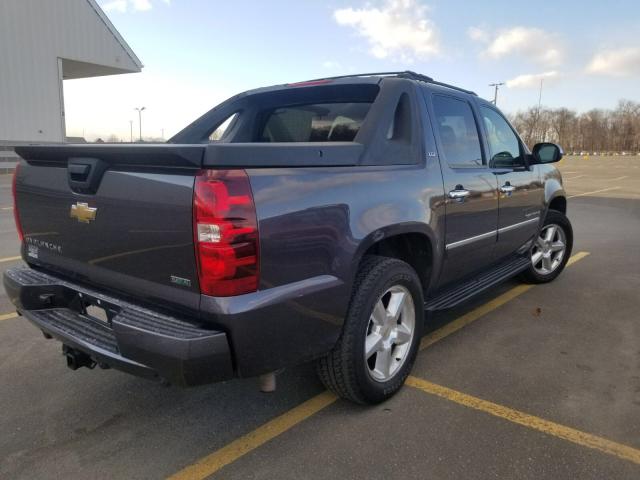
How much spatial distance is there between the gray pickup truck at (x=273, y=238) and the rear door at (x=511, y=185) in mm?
269

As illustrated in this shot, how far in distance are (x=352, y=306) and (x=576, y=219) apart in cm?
940

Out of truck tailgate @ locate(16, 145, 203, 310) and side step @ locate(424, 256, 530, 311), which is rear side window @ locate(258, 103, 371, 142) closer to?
side step @ locate(424, 256, 530, 311)

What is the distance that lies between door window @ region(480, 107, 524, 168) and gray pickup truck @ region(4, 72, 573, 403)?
0.93 feet

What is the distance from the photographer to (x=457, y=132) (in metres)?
Result: 3.78

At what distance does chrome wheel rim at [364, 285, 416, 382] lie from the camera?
292 centimetres

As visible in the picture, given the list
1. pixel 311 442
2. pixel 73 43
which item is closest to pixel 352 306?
pixel 311 442

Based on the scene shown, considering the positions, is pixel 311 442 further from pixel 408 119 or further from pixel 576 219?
pixel 576 219

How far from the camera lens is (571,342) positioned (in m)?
3.94

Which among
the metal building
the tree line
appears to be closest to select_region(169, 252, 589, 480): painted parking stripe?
the metal building

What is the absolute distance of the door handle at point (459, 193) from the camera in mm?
3457

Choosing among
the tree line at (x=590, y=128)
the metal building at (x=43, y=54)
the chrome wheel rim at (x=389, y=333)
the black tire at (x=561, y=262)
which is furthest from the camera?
the tree line at (x=590, y=128)

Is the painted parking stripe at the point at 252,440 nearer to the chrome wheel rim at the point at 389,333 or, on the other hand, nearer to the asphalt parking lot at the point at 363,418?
the asphalt parking lot at the point at 363,418

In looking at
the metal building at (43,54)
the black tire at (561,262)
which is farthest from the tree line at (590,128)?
the black tire at (561,262)

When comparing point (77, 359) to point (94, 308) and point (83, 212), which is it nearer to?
point (94, 308)
